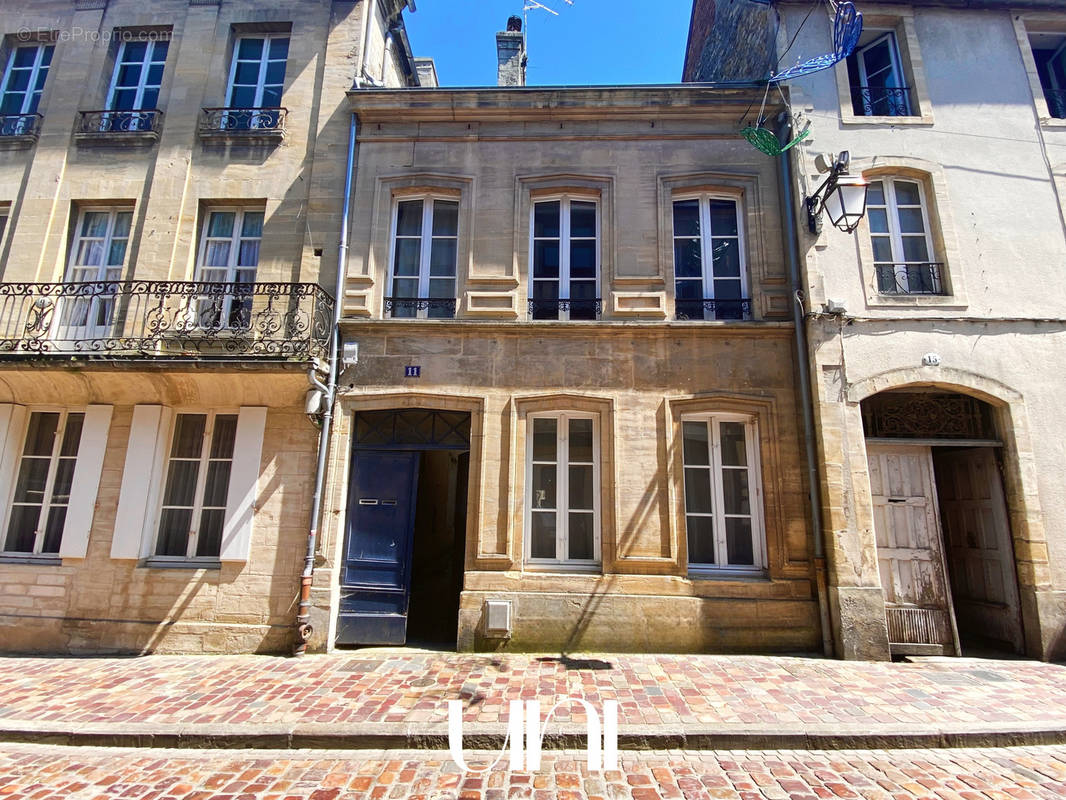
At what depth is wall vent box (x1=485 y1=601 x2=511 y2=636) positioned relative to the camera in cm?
578

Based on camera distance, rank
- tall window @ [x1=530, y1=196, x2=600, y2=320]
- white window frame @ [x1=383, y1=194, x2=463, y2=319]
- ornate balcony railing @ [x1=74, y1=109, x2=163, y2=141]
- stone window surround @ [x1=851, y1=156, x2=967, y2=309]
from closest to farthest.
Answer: stone window surround @ [x1=851, y1=156, x2=967, y2=309]
tall window @ [x1=530, y1=196, x2=600, y2=320]
white window frame @ [x1=383, y1=194, x2=463, y2=319]
ornate balcony railing @ [x1=74, y1=109, x2=163, y2=141]

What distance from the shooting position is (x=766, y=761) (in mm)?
3740

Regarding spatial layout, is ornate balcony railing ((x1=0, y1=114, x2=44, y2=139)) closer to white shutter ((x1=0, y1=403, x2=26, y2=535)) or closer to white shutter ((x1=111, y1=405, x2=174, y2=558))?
white shutter ((x1=0, y1=403, x2=26, y2=535))

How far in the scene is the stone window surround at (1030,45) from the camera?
22.6ft

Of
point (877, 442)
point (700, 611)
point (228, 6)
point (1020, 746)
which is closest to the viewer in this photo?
point (1020, 746)

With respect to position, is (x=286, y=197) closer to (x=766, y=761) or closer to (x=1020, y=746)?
(x=766, y=761)

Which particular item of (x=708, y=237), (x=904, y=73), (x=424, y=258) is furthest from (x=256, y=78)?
(x=904, y=73)

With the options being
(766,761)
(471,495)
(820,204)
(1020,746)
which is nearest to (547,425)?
(471,495)

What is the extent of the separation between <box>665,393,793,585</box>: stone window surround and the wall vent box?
2.14 m

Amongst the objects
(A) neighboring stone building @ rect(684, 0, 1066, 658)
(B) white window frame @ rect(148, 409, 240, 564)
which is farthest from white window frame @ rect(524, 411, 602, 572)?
(B) white window frame @ rect(148, 409, 240, 564)

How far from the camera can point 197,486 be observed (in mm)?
6453

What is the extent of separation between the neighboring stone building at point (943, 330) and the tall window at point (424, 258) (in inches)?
191

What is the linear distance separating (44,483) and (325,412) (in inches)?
158

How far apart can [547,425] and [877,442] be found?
4.24 m
